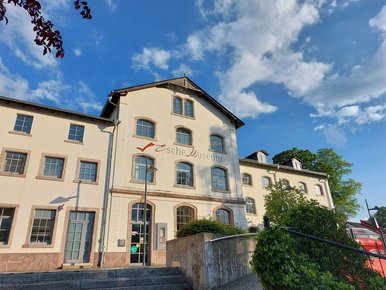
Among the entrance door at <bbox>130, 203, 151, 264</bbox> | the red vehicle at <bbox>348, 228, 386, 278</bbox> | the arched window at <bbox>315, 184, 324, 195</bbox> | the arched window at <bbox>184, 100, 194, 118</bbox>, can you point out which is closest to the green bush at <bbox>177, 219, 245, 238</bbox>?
the red vehicle at <bbox>348, 228, 386, 278</bbox>

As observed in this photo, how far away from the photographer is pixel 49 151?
15.8m

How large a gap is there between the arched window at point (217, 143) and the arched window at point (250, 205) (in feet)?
20.1

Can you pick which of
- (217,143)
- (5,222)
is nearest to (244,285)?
(5,222)

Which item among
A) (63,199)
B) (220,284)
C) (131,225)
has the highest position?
(63,199)

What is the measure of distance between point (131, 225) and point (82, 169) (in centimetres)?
447

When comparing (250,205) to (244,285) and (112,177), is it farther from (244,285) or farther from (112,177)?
(244,285)

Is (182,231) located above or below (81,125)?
below

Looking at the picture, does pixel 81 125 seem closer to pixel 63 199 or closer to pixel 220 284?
pixel 63 199

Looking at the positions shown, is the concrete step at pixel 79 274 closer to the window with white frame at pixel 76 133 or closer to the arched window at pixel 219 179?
the window with white frame at pixel 76 133

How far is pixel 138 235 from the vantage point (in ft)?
53.5

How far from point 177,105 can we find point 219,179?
6.79 m

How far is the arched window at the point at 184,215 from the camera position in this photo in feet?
59.1

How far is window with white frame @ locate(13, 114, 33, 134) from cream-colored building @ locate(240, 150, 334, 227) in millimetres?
17570

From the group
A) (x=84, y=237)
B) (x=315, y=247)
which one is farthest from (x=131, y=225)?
(x=315, y=247)
